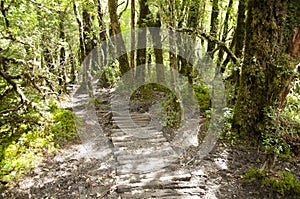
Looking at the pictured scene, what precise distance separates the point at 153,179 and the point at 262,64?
3.51 meters

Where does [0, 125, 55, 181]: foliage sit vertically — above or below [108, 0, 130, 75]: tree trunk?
below

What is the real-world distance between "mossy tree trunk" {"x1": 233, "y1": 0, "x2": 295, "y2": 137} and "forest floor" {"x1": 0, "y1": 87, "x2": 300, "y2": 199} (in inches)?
29.9

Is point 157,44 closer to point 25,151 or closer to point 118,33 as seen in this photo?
point 118,33

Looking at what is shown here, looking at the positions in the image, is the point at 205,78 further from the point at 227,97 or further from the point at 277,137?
the point at 277,137

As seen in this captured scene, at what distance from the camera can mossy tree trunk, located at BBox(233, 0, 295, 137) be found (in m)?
A: 5.33

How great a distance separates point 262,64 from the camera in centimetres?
562

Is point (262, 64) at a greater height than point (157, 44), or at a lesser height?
greater

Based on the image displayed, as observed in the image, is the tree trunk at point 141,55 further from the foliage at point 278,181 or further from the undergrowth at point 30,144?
the foliage at point 278,181

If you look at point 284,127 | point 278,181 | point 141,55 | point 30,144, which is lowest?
point 30,144

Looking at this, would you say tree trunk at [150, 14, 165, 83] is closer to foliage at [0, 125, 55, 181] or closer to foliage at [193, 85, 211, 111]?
foliage at [193, 85, 211, 111]

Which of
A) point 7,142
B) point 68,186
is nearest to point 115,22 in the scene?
point 7,142

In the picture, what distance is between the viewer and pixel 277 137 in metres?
4.65

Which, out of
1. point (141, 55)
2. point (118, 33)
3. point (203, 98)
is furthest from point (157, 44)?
point (203, 98)

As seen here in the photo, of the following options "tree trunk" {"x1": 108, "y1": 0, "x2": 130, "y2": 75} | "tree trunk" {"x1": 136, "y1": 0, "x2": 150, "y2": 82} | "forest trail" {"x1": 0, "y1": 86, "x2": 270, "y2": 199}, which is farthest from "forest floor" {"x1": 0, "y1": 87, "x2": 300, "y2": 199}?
"tree trunk" {"x1": 136, "y1": 0, "x2": 150, "y2": 82}
